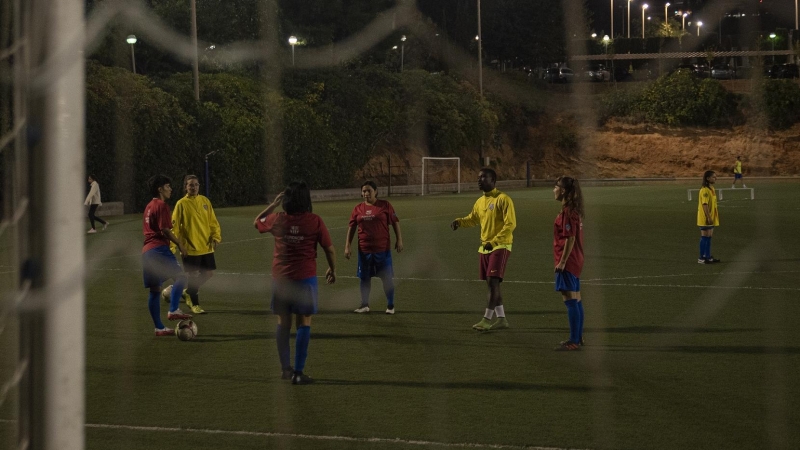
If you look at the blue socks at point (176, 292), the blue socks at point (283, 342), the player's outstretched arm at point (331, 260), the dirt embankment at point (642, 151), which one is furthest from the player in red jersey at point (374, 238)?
the dirt embankment at point (642, 151)

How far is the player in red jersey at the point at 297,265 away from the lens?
8.57m

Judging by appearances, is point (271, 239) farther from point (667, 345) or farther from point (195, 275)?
point (667, 345)

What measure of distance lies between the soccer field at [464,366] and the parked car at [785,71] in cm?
5997

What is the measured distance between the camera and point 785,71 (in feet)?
245

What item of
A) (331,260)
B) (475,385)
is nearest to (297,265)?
(331,260)

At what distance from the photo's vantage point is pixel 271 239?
2416 cm

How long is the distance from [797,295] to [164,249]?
8.64 m

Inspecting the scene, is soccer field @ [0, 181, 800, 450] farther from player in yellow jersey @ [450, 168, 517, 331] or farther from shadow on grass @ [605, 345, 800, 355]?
player in yellow jersey @ [450, 168, 517, 331]

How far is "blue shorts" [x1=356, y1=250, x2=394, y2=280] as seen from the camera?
41.4ft

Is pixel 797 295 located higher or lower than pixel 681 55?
lower

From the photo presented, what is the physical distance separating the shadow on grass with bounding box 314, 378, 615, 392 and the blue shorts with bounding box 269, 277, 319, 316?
0.73m

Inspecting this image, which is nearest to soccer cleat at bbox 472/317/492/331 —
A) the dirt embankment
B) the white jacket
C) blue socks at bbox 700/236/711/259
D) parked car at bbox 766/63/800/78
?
blue socks at bbox 700/236/711/259

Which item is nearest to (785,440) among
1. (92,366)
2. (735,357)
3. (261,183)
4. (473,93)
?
(735,357)

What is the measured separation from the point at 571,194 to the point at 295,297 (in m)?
3.10
